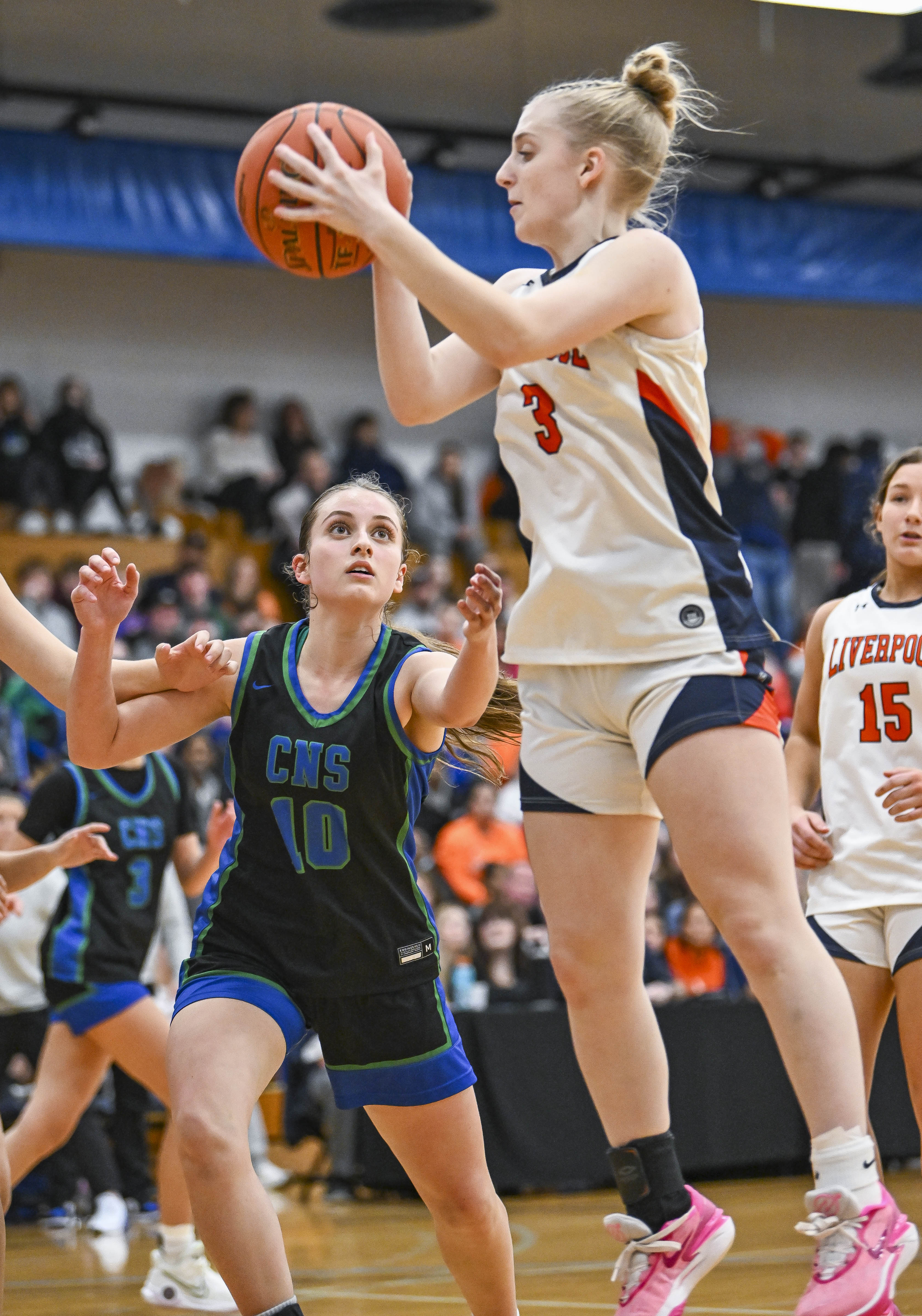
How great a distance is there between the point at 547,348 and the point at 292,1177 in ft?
23.9

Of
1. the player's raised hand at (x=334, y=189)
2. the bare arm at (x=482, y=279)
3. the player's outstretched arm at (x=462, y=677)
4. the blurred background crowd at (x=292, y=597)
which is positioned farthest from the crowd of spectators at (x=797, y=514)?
the player's raised hand at (x=334, y=189)

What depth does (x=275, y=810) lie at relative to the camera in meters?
3.60

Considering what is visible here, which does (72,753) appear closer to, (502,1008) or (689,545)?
(689,545)

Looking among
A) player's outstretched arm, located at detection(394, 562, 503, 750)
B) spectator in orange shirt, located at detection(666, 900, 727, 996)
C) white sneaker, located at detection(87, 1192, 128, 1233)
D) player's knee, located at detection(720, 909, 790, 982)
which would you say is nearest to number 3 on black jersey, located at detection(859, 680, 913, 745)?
player's outstretched arm, located at detection(394, 562, 503, 750)

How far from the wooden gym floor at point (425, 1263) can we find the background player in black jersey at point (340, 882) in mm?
1480

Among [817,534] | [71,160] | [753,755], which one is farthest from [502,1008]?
[817,534]

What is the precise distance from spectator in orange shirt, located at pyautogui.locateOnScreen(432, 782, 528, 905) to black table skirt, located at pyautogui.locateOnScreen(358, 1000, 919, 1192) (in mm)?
1917

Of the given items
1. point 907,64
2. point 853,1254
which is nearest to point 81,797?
point 853,1254

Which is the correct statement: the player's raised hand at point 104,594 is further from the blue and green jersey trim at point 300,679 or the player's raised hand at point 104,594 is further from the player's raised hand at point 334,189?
the player's raised hand at point 334,189

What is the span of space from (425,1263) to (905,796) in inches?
122

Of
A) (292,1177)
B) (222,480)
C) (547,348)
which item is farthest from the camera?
(222,480)

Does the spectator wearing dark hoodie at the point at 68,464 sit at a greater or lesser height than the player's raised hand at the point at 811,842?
greater

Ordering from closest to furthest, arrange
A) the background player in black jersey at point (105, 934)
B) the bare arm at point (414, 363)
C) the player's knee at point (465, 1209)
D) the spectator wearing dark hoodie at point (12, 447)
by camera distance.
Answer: the bare arm at point (414, 363), the player's knee at point (465, 1209), the background player in black jersey at point (105, 934), the spectator wearing dark hoodie at point (12, 447)

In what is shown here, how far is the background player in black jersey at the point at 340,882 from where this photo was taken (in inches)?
133
